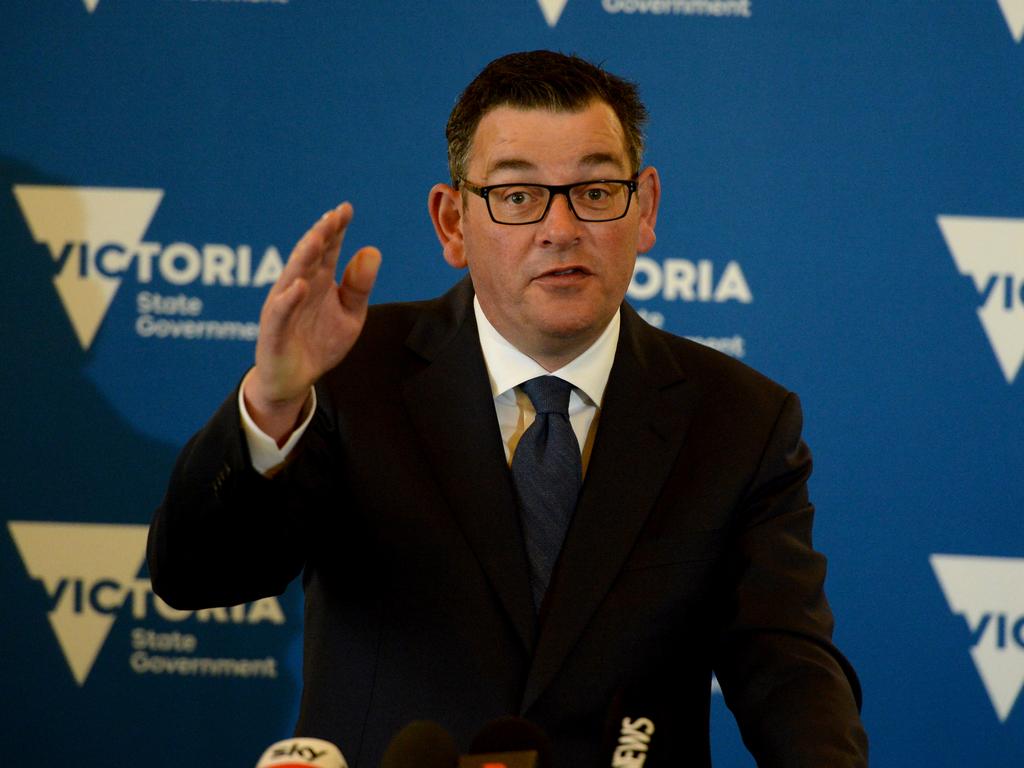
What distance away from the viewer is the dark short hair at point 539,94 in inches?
69.0

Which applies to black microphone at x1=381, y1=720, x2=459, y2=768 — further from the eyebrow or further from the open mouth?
A: the eyebrow

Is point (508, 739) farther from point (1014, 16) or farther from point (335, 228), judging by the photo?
point (1014, 16)

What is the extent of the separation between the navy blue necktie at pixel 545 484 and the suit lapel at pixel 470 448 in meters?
0.03

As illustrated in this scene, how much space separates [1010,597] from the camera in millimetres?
2855

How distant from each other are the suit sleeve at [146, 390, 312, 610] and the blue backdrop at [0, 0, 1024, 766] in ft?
4.48

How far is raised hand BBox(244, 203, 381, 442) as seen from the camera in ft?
4.31

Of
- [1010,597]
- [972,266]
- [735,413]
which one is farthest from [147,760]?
[972,266]

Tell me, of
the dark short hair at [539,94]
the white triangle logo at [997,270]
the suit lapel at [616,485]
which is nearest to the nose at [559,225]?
the dark short hair at [539,94]

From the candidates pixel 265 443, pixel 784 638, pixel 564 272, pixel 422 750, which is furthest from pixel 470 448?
pixel 422 750

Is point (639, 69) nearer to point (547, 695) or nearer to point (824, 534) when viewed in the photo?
point (824, 534)

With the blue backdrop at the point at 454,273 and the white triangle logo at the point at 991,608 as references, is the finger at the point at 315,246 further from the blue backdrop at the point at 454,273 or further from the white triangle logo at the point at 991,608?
the white triangle logo at the point at 991,608

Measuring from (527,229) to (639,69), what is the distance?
50.5 inches

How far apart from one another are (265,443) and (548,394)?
0.51 meters

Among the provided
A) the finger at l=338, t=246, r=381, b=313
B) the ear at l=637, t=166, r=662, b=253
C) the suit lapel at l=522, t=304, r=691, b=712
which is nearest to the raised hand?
the finger at l=338, t=246, r=381, b=313
